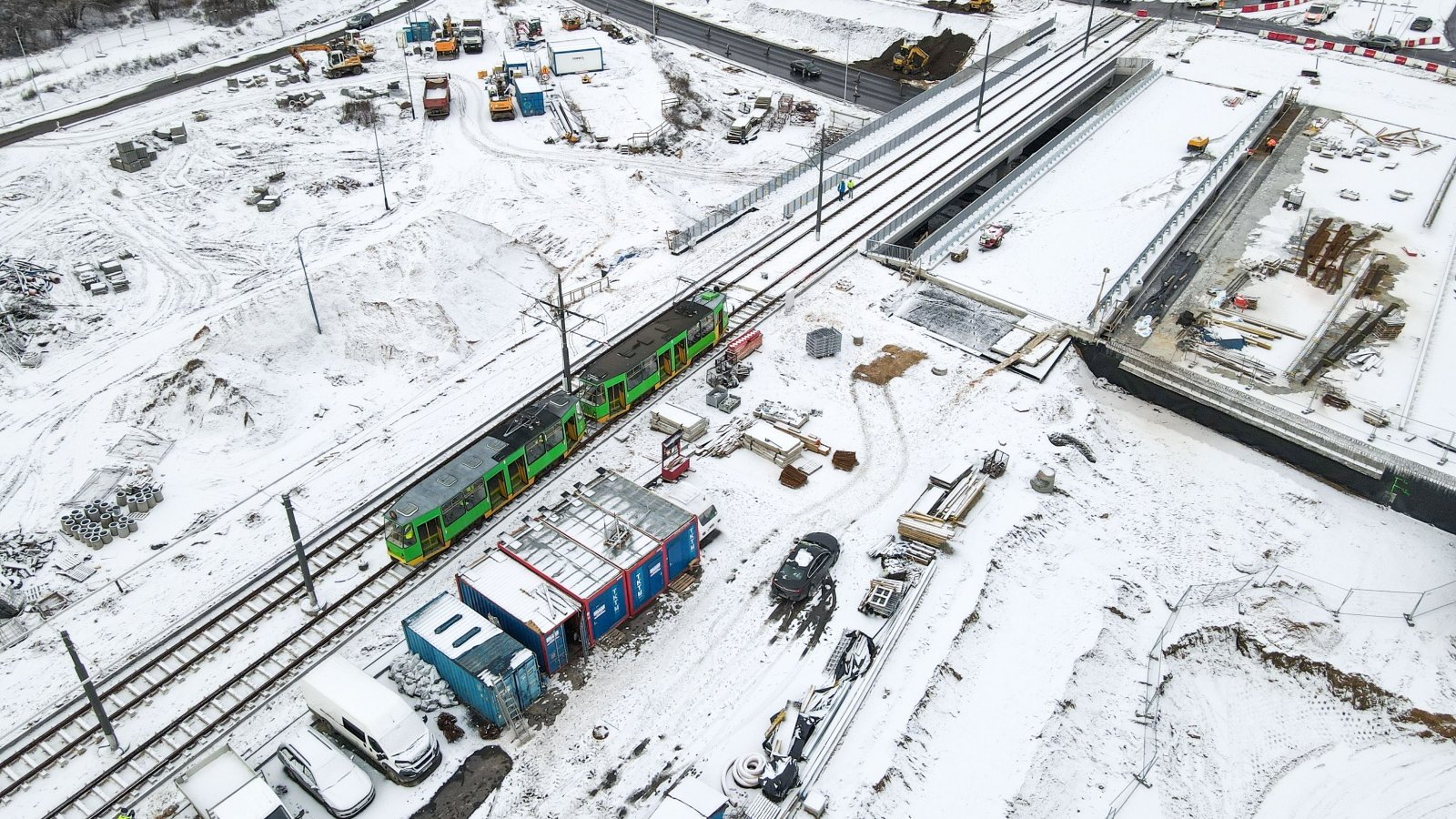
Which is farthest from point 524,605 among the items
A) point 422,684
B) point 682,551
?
point 682,551

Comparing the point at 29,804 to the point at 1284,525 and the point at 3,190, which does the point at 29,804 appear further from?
the point at 3,190

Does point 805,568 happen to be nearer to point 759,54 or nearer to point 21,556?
point 21,556

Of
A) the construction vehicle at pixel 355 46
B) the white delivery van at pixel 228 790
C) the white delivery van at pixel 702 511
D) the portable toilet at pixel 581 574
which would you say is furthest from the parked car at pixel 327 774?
the construction vehicle at pixel 355 46

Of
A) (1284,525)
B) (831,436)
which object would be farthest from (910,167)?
(1284,525)

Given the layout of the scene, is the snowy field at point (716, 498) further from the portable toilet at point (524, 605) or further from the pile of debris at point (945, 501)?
the portable toilet at point (524, 605)

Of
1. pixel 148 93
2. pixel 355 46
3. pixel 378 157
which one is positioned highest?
pixel 355 46

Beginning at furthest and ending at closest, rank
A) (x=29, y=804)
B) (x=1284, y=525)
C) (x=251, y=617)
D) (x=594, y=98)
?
(x=594, y=98) < (x=1284, y=525) < (x=251, y=617) < (x=29, y=804)
